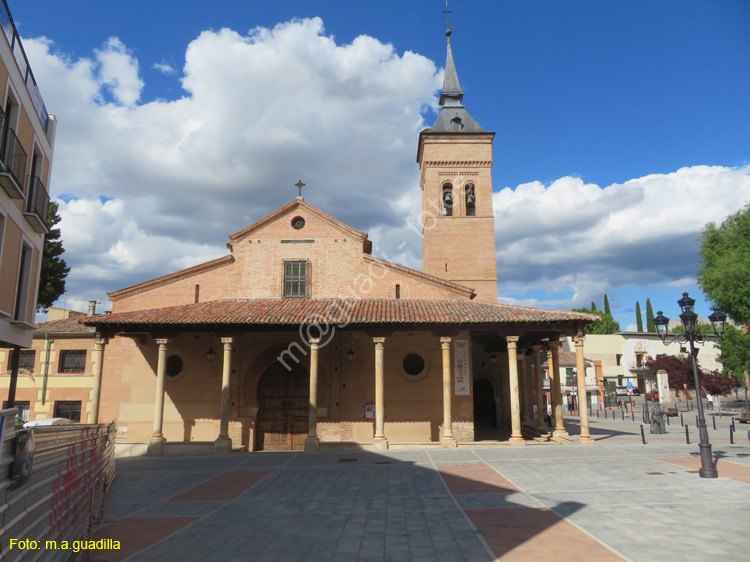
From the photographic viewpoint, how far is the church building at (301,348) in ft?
59.7

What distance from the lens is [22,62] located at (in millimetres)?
13836

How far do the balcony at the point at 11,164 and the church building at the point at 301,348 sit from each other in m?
6.36

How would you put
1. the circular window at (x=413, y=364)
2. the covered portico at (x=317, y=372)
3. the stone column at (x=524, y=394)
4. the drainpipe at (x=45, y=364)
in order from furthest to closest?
the stone column at (x=524, y=394)
the drainpipe at (x=45, y=364)
the circular window at (x=413, y=364)
the covered portico at (x=317, y=372)

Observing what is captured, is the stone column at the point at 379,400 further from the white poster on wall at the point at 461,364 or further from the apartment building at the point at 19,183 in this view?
the apartment building at the point at 19,183

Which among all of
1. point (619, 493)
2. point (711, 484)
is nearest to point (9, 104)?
point (619, 493)

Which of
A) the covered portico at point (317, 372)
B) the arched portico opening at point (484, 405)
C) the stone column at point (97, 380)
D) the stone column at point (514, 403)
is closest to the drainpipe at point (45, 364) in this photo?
the covered portico at point (317, 372)

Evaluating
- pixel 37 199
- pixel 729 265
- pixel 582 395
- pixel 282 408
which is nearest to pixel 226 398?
pixel 282 408

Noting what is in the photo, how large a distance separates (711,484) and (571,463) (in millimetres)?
3682

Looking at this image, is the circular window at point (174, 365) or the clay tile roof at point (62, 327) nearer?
the circular window at point (174, 365)

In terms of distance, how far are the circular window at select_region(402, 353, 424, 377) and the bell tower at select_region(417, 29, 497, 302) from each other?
7641 mm

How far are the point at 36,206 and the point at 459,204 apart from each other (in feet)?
67.2

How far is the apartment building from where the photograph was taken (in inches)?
488

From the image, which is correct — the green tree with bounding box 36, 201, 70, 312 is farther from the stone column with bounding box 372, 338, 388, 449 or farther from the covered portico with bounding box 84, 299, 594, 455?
the stone column with bounding box 372, 338, 388, 449

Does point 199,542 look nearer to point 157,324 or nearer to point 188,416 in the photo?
point 157,324
